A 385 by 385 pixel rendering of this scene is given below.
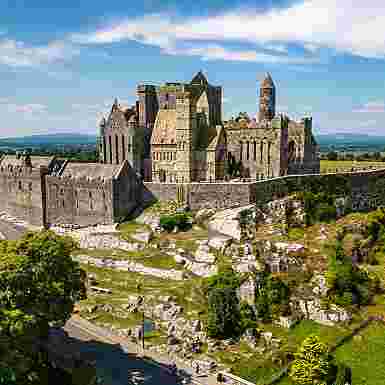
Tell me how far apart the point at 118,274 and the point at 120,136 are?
34.1 metres

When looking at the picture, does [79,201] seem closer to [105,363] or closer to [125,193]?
[125,193]

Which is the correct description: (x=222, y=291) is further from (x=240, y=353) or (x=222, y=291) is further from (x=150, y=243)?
(x=150, y=243)

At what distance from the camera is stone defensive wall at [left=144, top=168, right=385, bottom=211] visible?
8269 cm

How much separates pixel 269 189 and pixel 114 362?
146ft

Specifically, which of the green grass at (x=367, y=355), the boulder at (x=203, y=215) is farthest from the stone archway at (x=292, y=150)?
the green grass at (x=367, y=355)

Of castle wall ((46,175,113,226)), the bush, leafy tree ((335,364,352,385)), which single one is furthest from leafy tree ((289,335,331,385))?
castle wall ((46,175,113,226))

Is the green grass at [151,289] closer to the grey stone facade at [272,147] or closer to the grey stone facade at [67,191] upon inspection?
the grey stone facade at [67,191]

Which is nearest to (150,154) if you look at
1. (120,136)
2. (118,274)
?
(120,136)

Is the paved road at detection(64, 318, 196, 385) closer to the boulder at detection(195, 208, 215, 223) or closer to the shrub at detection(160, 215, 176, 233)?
the shrub at detection(160, 215, 176, 233)

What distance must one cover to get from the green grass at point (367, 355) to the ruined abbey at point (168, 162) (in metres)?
31.7

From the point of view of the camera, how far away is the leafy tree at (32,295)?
37438mm

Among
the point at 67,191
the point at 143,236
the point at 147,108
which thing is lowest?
the point at 143,236

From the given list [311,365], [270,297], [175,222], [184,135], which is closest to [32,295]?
[311,365]

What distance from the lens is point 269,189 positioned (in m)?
84.7
